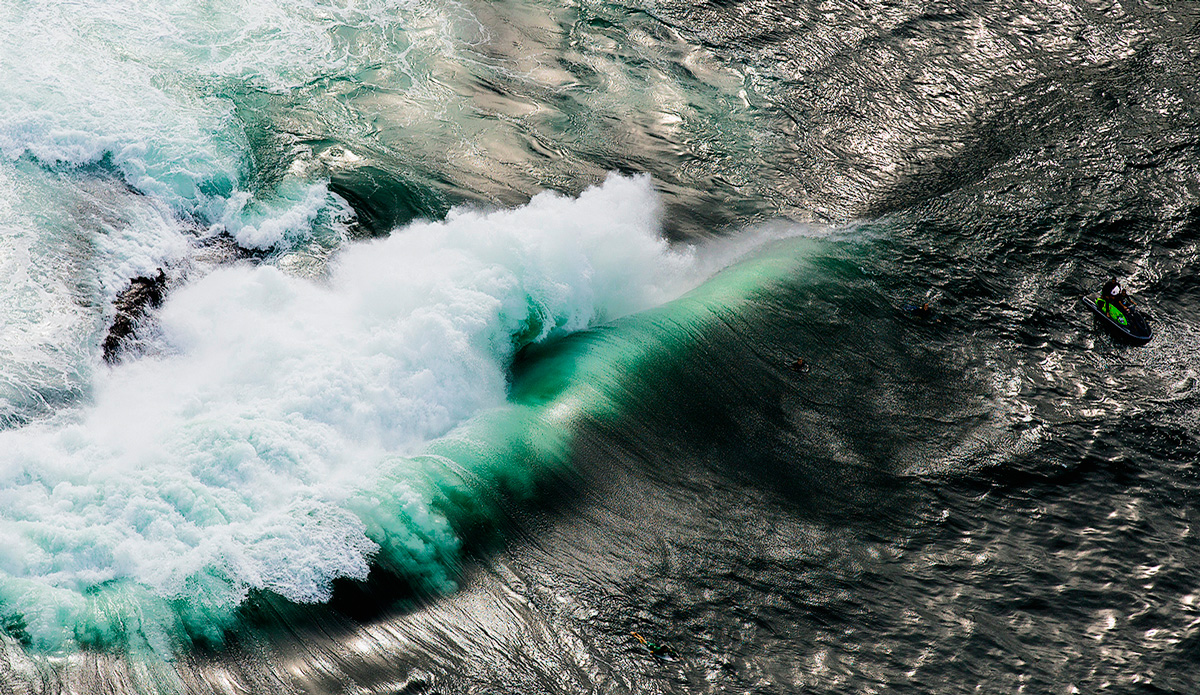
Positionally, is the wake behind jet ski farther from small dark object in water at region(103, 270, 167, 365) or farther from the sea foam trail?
small dark object in water at region(103, 270, 167, 365)

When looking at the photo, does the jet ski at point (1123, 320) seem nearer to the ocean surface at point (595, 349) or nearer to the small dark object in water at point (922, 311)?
the ocean surface at point (595, 349)

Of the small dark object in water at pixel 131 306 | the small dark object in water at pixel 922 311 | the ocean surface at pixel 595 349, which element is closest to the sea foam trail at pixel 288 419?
the ocean surface at pixel 595 349

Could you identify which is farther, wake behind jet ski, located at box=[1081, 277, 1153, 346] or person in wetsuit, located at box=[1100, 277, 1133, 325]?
person in wetsuit, located at box=[1100, 277, 1133, 325]

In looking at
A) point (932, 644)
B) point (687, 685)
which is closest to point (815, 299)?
point (932, 644)

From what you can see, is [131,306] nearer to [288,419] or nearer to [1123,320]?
[288,419]

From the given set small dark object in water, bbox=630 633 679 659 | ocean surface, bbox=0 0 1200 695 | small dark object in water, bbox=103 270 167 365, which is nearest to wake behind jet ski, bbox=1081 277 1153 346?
ocean surface, bbox=0 0 1200 695
